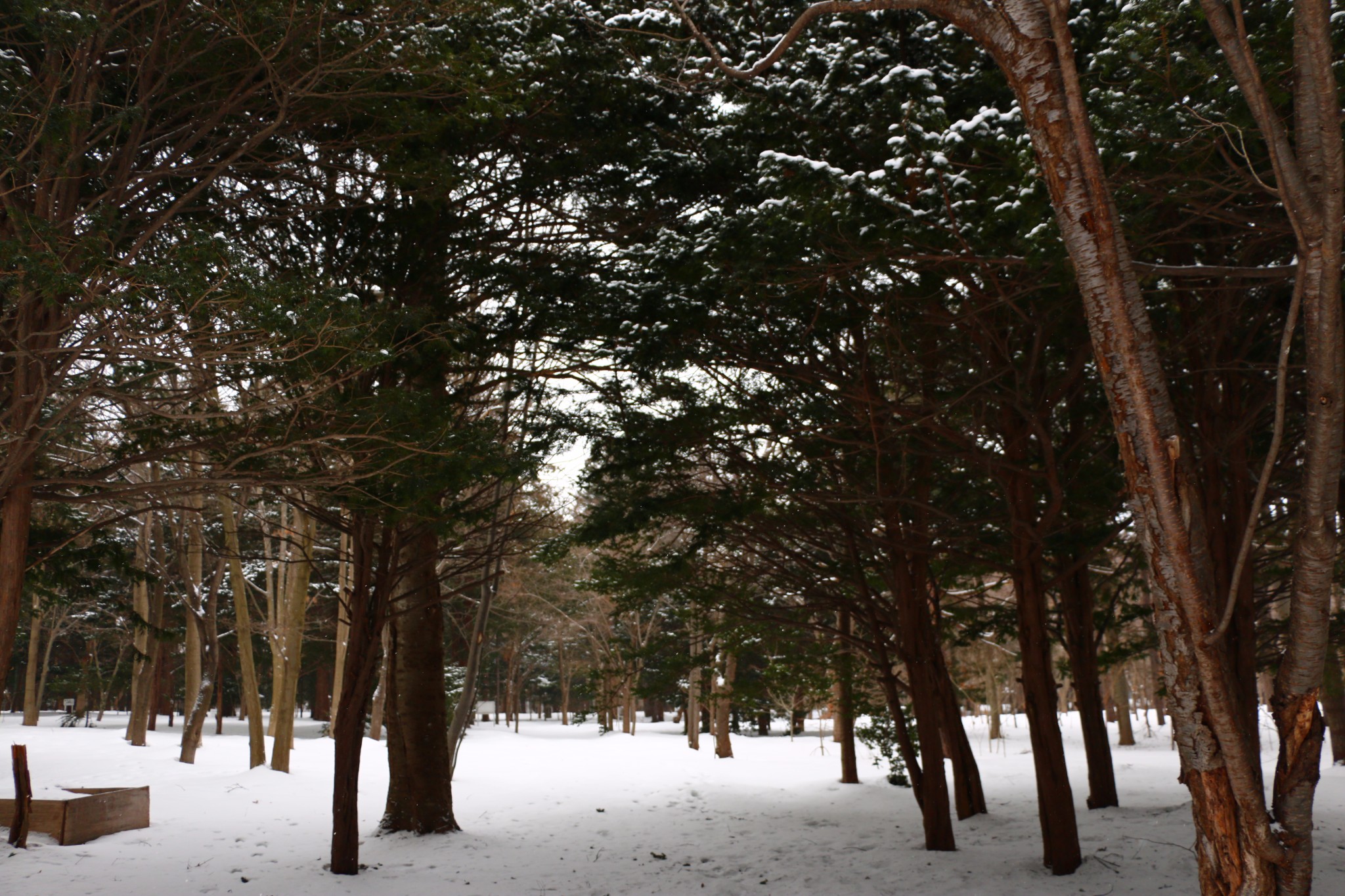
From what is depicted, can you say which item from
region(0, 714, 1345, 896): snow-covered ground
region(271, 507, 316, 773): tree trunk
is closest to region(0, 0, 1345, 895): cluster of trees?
region(0, 714, 1345, 896): snow-covered ground

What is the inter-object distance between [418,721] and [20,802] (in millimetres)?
3835

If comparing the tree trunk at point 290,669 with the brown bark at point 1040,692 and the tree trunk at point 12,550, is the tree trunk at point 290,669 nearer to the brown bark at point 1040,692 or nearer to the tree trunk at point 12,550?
the tree trunk at point 12,550

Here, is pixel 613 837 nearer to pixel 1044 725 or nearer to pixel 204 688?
pixel 1044 725

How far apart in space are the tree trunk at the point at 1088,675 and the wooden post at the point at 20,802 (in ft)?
37.3

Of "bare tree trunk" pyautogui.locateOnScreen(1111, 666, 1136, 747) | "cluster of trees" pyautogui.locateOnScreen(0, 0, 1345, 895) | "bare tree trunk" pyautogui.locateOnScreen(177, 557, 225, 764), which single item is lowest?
"bare tree trunk" pyautogui.locateOnScreen(1111, 666, 1136, 747)

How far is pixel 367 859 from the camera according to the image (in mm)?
9070

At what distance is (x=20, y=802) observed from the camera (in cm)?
897

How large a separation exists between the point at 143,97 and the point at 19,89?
659 millimetres

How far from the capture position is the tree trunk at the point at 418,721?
10328 mm

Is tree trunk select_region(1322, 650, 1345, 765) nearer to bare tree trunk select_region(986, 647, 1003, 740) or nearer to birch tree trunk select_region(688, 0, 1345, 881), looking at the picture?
bare tree trunk select_region(986, 647, 1003, 740)

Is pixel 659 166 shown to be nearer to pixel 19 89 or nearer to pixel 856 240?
pixel 856 240

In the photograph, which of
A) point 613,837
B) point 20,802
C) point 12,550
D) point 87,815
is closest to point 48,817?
point 87,815

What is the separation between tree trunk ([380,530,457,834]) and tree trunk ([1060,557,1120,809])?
759 cm

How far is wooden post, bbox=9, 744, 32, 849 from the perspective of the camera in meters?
8.87
